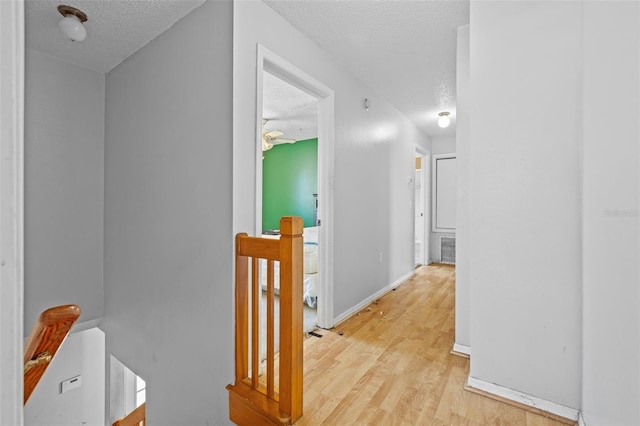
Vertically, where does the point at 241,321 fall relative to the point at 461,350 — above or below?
above

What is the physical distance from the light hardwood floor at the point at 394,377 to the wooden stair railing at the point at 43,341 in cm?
125

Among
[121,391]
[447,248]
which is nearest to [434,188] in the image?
[447,248]

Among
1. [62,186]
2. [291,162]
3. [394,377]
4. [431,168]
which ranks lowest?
[394,377]

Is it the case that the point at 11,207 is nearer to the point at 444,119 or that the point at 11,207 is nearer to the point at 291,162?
the point at 444,119

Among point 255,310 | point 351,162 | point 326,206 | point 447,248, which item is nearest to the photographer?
point 255,310

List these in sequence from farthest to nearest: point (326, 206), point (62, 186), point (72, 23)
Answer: point (62, 186)
point (326, 206)
point (72, 23)

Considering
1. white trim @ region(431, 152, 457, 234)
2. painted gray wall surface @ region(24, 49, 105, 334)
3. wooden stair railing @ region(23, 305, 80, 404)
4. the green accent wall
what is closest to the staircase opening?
painted gray wall surface @ region(24, 49, 105, 334)

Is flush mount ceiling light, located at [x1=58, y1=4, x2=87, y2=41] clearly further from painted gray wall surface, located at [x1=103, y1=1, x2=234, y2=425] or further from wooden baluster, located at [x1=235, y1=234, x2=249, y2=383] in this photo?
wooden baluster, located at [x1=235, y1=234, x2=249, y2=383]

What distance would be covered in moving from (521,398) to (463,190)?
1242mm

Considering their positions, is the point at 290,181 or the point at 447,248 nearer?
the point at 447,248

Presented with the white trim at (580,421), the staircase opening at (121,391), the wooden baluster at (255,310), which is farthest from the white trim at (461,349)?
the staircase opening at (121,391)

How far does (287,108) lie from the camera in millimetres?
3902

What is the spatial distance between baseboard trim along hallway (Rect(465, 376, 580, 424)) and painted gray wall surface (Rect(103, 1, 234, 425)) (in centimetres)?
136

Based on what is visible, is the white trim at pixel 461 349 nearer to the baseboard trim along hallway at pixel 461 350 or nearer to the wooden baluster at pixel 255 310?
the baseboard trim along hallway at pixel 461 350
